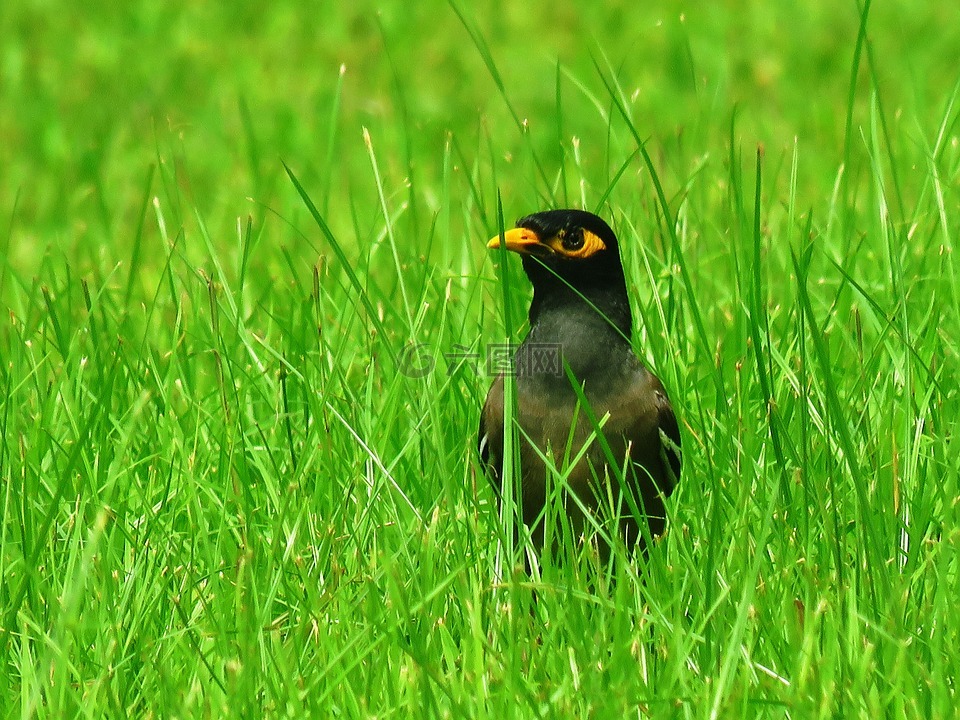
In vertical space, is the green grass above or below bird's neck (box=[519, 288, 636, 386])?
below

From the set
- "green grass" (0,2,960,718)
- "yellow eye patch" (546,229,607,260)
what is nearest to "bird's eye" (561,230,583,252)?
"yellow eye patch" (546,229,607,260)

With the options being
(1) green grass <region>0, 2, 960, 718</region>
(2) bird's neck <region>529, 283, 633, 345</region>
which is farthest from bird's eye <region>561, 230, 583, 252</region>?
(1) green grass <region>0, 2, 960, 718</region>

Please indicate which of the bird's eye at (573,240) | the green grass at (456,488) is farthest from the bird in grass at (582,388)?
the green grass at (456,488)

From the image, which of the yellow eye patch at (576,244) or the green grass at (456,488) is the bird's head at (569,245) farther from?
the green grass at (456,488)

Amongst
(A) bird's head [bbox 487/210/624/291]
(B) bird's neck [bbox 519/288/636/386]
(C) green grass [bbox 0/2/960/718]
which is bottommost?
(C) green grass [bbox 0/2/960/718]

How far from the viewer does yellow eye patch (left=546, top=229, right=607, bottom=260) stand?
13.9 ft

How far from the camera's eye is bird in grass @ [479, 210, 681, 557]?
4.21 metres

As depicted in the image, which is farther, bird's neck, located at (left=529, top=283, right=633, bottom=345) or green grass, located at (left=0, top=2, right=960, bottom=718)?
bird's neck, located at (left=529, top=283, right=633, bottom=345)

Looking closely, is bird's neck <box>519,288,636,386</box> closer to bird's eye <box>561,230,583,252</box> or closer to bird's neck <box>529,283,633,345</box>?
bird's neck <box>529,283,633,345</box>

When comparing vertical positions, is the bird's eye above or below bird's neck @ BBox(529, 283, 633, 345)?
above

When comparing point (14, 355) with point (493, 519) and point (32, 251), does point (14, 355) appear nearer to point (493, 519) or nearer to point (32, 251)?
point (493, 519)

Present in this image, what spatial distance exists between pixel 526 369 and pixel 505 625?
1031mm

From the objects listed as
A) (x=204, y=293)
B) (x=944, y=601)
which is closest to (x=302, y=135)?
(x=204, y=293)

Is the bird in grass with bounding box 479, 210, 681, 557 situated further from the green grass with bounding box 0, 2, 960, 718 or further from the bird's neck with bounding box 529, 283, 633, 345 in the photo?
the green grass with bounding box 0, 2, 960, 718
